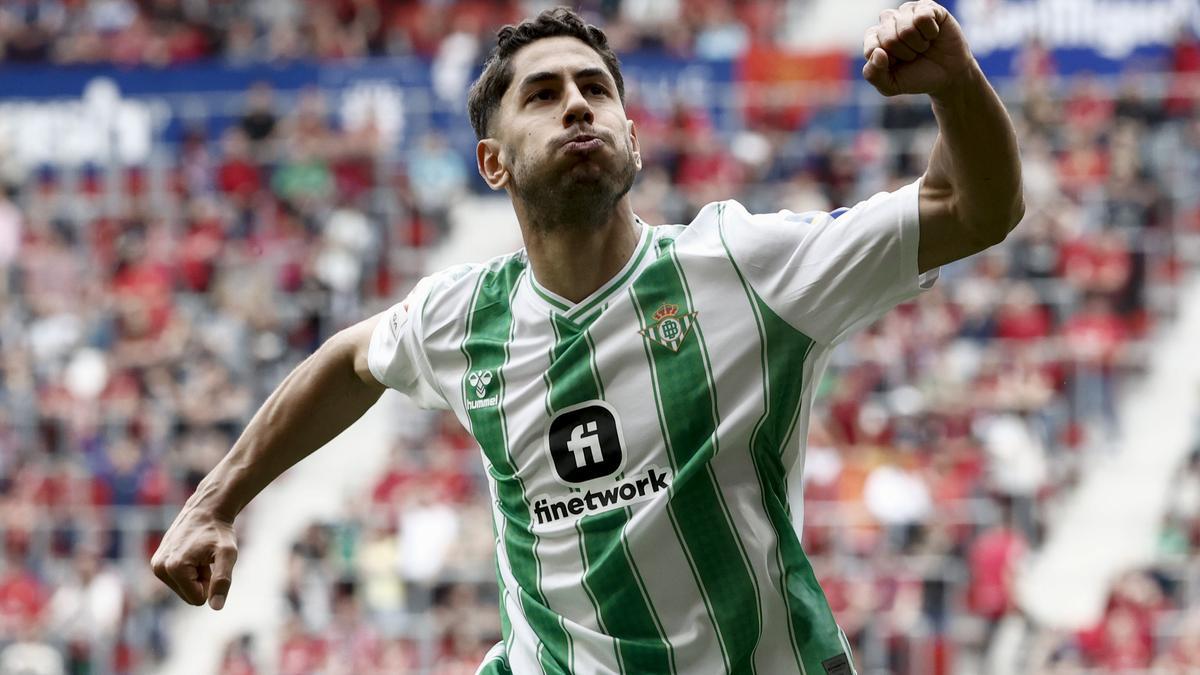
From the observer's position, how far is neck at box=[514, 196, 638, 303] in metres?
4.02

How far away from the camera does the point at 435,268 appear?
622 inches

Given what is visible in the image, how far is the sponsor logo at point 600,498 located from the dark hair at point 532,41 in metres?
0.92

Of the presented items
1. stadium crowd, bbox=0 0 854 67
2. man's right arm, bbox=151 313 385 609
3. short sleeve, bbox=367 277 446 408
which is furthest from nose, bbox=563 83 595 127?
stadium crowd, bbox=0 0 854 67

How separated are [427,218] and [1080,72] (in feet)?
18.8

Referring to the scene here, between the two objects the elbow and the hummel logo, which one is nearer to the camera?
the elbow

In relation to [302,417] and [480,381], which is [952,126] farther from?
[302,417]

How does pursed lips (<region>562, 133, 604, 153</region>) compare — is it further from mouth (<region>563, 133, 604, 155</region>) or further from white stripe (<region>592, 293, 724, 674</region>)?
white stripe (<region>592, 293, 724, 674</region>)

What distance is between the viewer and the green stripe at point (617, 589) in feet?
12.5

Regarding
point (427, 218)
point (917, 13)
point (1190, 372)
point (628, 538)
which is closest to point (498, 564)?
point (628, 538)

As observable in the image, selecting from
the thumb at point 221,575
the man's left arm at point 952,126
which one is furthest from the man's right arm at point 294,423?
the man's left arm at point 952,126

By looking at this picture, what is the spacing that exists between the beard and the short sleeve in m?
0.48

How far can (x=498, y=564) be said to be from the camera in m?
4.25

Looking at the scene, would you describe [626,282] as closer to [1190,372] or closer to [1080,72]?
[1190,372]

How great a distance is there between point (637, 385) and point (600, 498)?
258 mm
